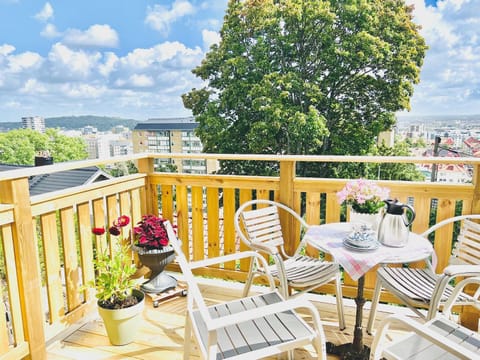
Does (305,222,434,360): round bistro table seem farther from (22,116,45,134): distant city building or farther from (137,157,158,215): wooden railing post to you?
(22,116,45,134): distant city building

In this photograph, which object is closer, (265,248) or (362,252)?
(362,252)

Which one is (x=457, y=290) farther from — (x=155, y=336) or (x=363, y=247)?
(x=155, y=336)

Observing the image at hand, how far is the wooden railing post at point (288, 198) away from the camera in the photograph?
254cm

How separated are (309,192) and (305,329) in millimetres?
1226

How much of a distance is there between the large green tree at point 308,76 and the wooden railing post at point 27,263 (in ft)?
33.0

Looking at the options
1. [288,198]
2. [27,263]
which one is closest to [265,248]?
[288,198]

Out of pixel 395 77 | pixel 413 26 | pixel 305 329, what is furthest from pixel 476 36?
pixel 305 329

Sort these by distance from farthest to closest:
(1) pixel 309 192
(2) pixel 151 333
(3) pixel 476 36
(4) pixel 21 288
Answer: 1. (3) pixel 476 36
2. (1) pixel 309 192
3. (2) pixel 151 333
4. (4) pixel 21 288

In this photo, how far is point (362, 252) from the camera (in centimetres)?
178

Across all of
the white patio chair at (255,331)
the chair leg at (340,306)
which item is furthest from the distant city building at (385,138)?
the white patio chair at (255,331)

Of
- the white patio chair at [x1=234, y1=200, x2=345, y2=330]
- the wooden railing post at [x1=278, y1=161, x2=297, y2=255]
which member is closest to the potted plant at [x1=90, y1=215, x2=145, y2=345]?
the white patio chair at [x1=234, y1=200, x2=345, y2=330]

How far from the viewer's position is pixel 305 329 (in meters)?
1.45

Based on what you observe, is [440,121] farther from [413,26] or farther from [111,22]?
[111,22]

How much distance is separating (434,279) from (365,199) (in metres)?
0.60
